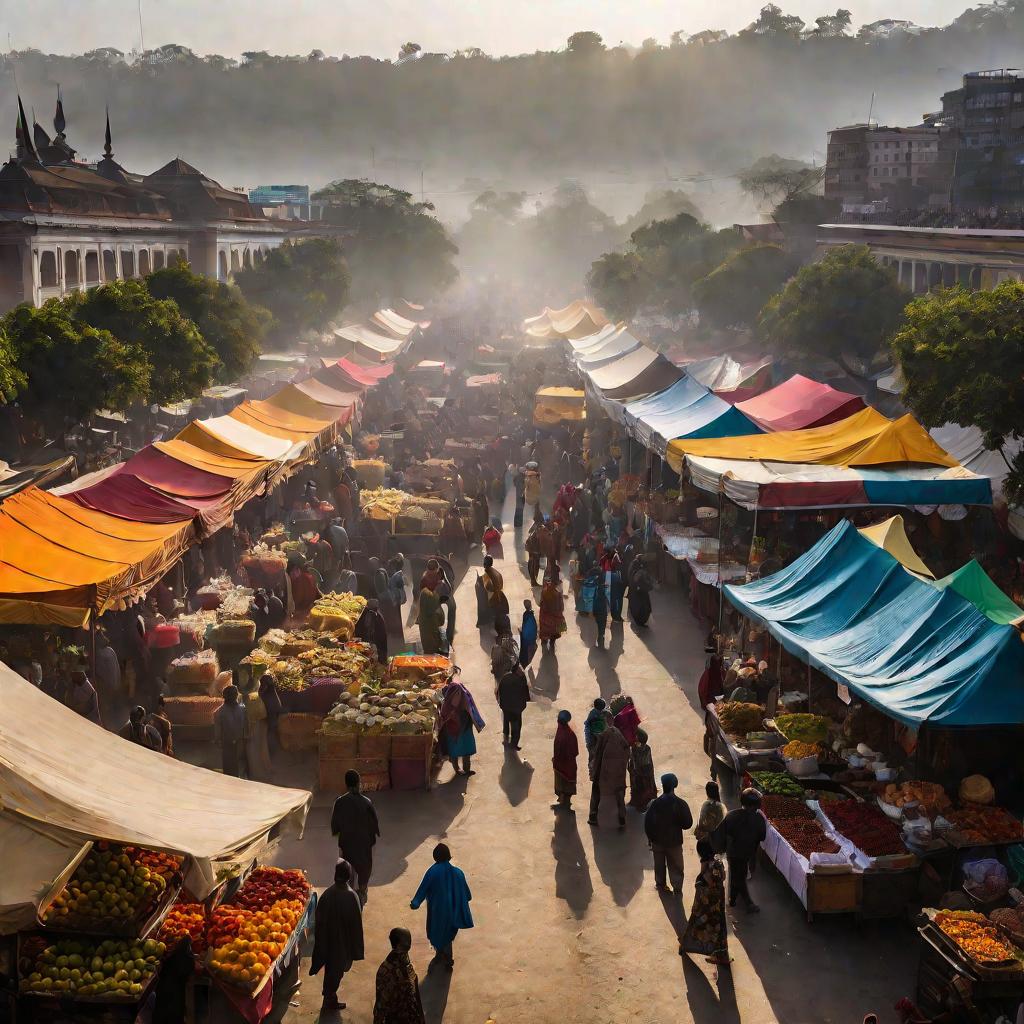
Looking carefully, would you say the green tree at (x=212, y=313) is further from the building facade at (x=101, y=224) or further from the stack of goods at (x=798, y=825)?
the stack of goods at (x=798, y=825)

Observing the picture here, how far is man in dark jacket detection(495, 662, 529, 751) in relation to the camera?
11.6 metres

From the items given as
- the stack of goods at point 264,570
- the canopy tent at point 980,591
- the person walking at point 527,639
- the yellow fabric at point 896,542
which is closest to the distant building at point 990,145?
the yellow fabric at point 896,542

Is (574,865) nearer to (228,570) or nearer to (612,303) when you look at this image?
(228,570)

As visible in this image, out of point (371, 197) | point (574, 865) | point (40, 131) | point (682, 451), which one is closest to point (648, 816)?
point (574, 865)

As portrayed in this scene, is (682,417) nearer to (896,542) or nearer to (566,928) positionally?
(896,542)

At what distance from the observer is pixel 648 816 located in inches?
349

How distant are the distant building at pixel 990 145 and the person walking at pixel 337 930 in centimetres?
5768

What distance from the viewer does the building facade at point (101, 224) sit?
41438 millimetres

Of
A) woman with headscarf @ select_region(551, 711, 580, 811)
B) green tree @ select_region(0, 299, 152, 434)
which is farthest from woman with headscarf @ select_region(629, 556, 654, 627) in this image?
green tree @ select_region(0, 299, 152, 434)

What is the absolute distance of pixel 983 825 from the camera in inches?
338

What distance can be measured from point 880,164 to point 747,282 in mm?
25420

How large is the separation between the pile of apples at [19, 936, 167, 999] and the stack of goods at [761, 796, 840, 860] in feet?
15.7

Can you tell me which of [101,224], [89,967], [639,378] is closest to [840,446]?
[639,378]

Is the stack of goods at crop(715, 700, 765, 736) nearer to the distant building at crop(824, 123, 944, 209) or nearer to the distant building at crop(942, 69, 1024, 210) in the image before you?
the distant building at crop(942, 69, 1024, 210)
